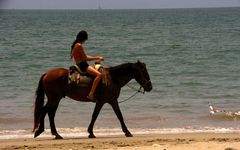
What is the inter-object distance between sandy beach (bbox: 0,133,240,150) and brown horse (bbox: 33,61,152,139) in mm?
443

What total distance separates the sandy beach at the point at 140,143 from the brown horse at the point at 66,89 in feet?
1.45

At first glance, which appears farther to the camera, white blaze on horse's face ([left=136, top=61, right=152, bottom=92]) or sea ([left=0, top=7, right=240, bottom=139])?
sea ([left=0, top=7, right=240, bottom=139])

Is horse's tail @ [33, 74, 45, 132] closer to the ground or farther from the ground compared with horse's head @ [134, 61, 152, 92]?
closer to the ground

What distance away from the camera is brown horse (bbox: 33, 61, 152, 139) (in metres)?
12.2

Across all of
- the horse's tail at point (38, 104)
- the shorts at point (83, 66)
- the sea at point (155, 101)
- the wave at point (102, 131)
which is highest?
the shorts at point (83, 66)

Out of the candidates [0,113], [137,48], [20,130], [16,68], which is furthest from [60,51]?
[20,130]

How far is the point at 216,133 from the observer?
13078mm

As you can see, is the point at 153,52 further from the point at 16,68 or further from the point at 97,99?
the point at 97,99

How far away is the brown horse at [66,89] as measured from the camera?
40.1ft

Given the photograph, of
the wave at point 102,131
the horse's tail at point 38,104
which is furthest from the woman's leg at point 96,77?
the wave at point 102,131

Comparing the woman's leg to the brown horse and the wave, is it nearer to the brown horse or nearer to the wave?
the brown horse

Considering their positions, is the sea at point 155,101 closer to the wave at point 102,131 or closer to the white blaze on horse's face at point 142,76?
the wave at point 102,131

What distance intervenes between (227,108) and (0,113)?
6184 millimetres

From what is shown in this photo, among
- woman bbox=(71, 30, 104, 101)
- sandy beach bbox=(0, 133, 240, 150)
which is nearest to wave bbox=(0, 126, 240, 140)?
sandy beach bbox=(0, 133, 240, 150)
